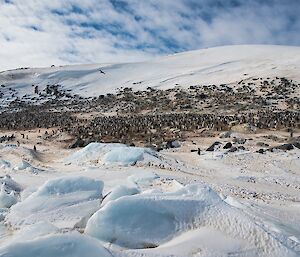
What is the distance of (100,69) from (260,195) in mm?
66388

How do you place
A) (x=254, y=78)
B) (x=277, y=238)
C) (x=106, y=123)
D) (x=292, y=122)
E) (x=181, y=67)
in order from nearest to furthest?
(x=277, y=238), (x=292, y=122), (x=106, y=123), (x=254, y=78), (x=181, y=67)

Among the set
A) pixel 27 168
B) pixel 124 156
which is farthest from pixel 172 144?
pixel 27 168

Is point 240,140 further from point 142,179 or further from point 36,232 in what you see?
point 36,232

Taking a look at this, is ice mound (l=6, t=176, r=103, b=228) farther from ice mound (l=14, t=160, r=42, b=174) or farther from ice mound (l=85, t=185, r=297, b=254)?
ice mound (l=14, t=160, r=42, b=174)

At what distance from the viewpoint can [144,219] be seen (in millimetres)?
6988

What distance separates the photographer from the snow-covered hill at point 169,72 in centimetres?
6134

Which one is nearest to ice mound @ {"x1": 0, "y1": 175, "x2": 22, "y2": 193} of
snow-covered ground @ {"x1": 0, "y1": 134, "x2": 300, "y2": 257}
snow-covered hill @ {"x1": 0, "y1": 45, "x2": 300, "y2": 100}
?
snow-covered ground @ {"x1": 0, "y1": 134, "x2": 300, "y2": 257}

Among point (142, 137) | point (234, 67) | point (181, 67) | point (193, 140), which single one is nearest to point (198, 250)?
point (193, 140)

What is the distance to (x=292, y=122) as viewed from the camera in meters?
30.6

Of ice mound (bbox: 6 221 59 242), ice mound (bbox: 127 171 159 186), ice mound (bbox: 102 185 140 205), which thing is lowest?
ice mound (bbox: 127 171 159 186)

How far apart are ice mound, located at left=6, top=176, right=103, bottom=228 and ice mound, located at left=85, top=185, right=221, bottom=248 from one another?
3.22ft

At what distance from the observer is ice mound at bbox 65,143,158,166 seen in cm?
1658

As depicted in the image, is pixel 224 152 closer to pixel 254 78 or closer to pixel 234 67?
pixel 254 78

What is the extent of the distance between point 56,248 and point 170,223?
2.00 m
